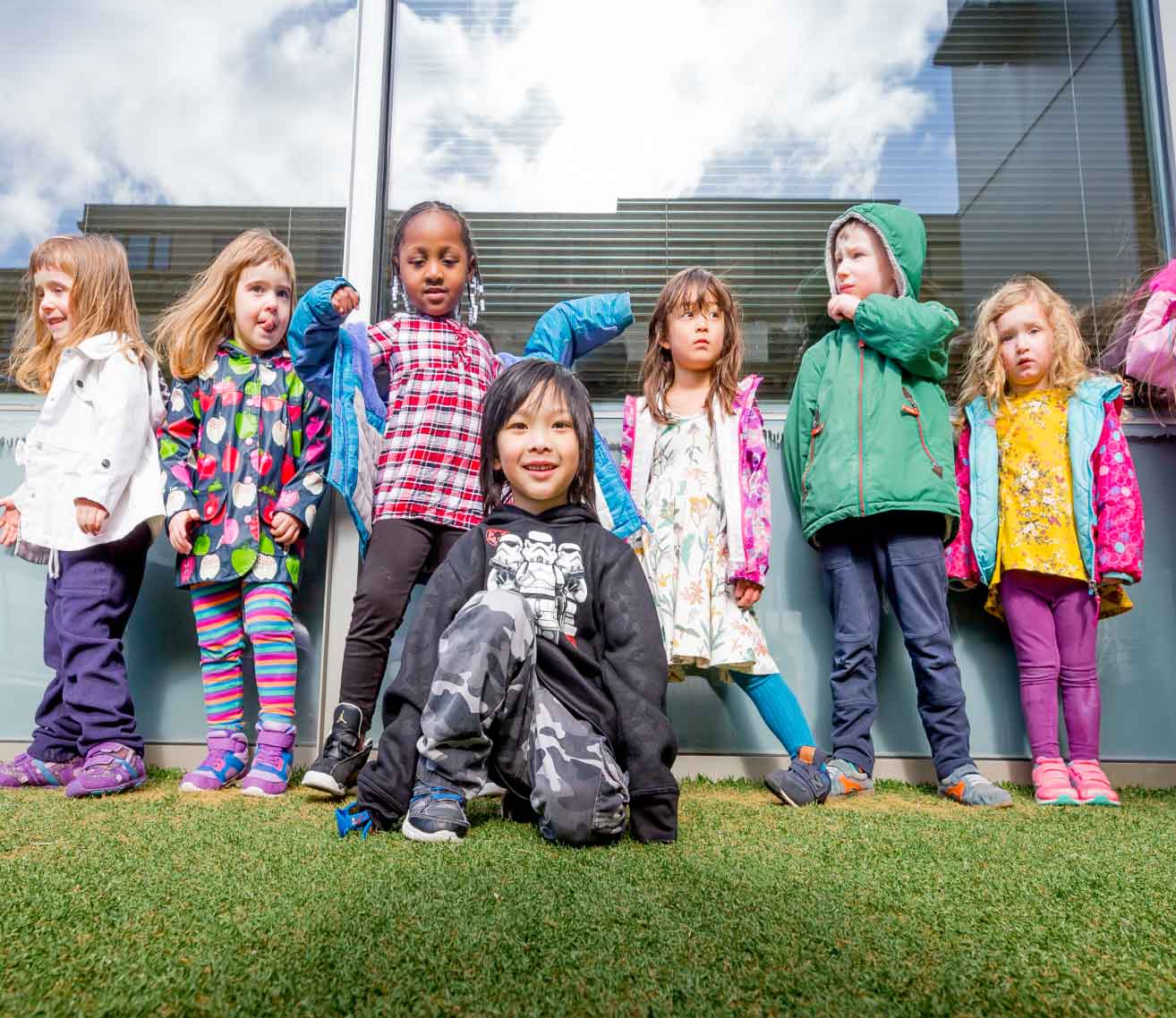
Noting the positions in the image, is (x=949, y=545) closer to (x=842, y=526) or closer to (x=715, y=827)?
(x=842, y=526)

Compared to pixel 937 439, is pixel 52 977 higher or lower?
lower

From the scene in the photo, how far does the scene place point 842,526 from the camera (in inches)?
106

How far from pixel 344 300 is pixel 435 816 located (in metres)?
1.43

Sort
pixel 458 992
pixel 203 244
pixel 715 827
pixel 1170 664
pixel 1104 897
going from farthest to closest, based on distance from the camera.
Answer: pixel 203 244 → pixel 1170 664 → pixel 715 827 → pixel 1104 897 → pixel 458 992

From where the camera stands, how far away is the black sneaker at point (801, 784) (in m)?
2.29

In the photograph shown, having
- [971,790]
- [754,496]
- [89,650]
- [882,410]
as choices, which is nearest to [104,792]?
[89,650]

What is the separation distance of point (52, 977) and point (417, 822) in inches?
29.3

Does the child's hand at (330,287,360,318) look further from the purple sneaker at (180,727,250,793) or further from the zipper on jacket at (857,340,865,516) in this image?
the zipper on jacket at (857,340,865,516)

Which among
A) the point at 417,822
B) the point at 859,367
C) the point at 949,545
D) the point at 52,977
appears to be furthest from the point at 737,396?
the point at 52,977

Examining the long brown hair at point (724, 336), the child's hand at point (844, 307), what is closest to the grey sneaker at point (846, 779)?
the long brown hair at point (724, 336)

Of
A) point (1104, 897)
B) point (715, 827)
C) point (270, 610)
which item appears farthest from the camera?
point (270, 610)

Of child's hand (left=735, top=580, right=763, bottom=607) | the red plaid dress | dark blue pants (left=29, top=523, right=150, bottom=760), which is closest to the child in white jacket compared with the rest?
dark blue pants (left=29, top=523, right=150, bottom=760)

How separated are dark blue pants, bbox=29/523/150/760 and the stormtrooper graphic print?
1.19m

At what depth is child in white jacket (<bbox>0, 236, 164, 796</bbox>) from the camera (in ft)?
8.05
